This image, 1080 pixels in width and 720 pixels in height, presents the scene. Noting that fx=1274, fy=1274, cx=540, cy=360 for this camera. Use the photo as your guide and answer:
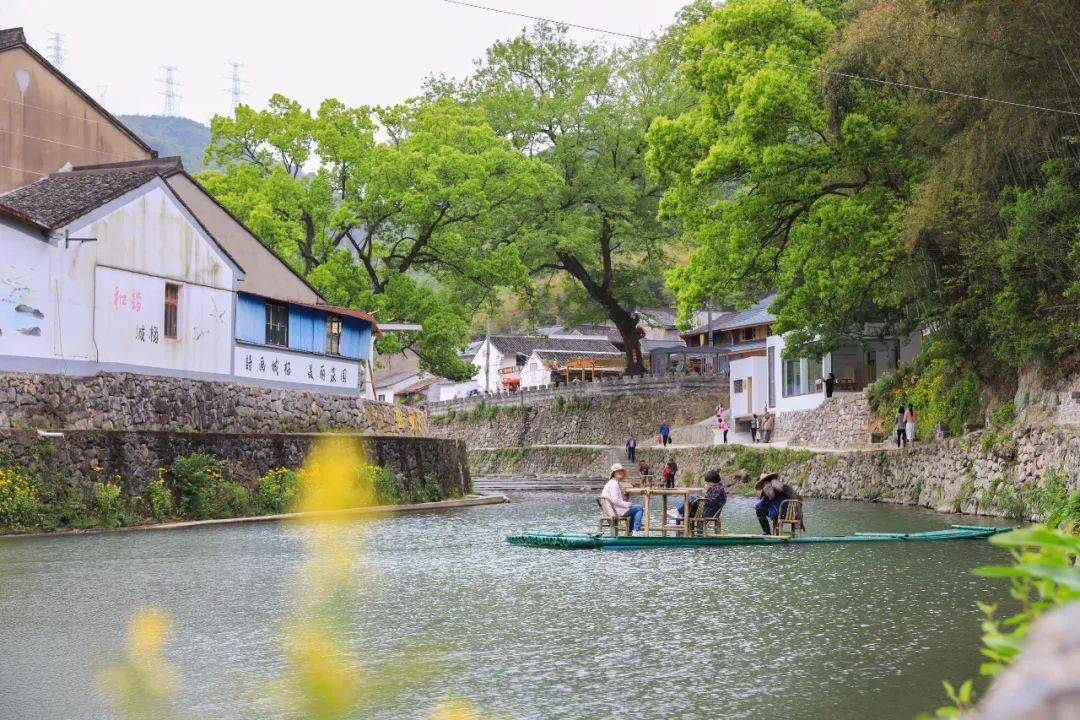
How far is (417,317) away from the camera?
148 feet

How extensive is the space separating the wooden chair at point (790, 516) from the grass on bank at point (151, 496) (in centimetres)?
1304

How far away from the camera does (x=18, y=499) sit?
79.2 ft

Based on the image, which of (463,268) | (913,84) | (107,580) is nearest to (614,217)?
(463,268)

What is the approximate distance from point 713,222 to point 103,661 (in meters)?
28.1

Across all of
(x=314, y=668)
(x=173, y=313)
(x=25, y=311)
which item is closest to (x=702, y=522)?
(x=314, y=668)

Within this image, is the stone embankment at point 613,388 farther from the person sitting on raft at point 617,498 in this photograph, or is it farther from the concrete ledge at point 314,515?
the person sitting on raft at point 617,498

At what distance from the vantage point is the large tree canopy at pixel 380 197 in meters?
43.2

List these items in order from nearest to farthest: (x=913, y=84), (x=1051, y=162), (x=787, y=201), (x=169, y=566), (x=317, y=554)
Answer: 1. (x=169, y=566)
2. (x=317, y=554)
3. (x=1051, y=162)
4. (x=913, y=84)
5. (x=787, y=201)

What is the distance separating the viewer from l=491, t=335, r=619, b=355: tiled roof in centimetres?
9694

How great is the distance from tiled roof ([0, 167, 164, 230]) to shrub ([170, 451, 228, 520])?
5.88m

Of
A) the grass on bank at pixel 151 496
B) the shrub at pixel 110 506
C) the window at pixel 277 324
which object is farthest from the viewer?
the window at pixel 277 324

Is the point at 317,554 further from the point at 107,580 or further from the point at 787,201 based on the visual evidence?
the point at 787,201

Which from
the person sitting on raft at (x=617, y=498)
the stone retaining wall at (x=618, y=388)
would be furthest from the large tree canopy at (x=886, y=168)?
the stone retaining wall at (x=618, y=388)

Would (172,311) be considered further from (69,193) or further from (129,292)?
(69,193)
